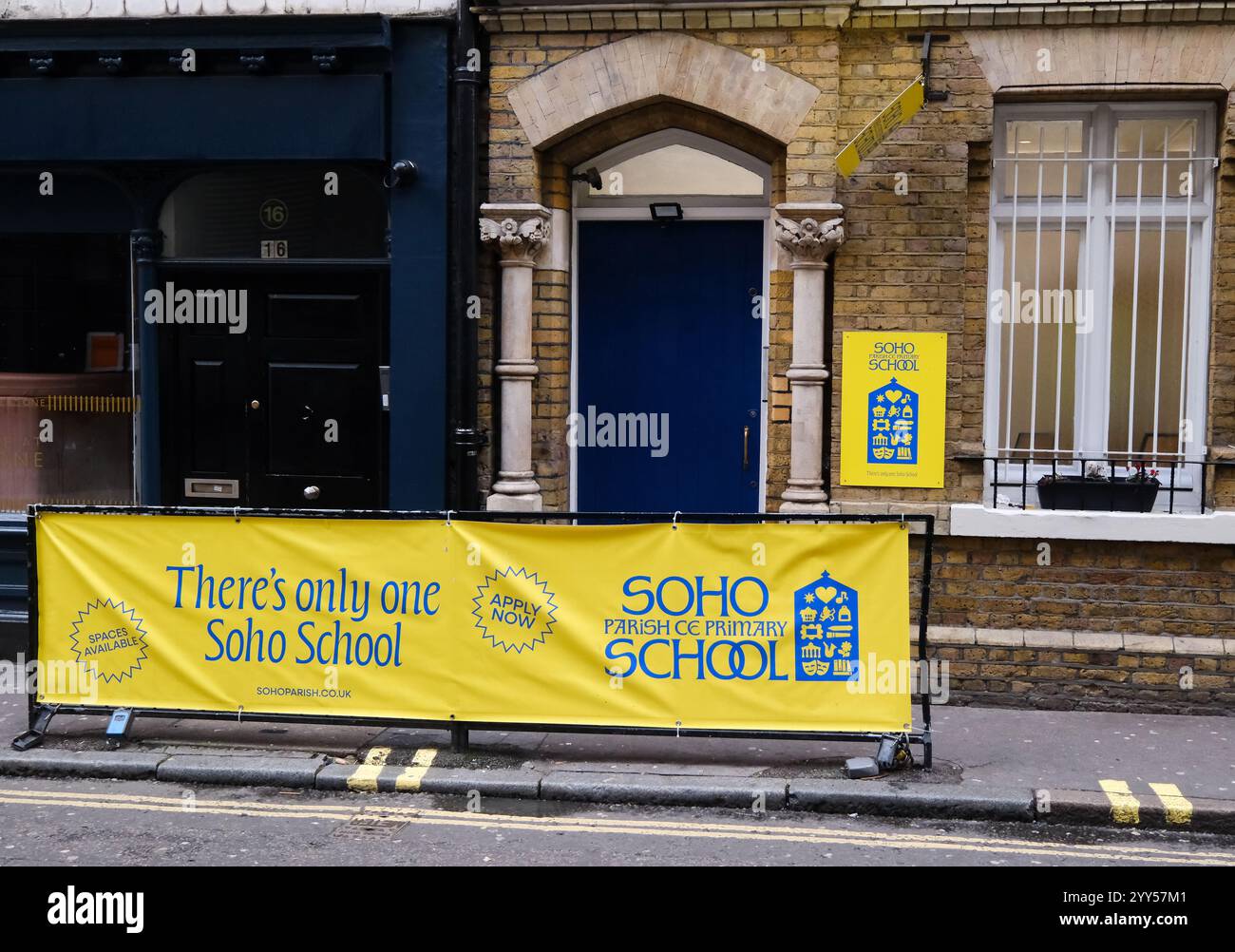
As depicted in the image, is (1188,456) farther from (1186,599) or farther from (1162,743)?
(1162,743)

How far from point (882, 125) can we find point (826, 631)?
329 centimetres

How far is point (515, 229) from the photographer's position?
30.5 feet

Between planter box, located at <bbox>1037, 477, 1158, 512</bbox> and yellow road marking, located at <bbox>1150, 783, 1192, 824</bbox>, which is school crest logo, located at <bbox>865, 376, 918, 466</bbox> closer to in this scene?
planter box, located at <bbox>1037, 477, 1158, 512</bbox>

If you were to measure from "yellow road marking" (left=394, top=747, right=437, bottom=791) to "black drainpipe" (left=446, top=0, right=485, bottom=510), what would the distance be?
2.30 m

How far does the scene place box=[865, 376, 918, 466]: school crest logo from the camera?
356 inches

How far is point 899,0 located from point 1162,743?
4803 millimetres

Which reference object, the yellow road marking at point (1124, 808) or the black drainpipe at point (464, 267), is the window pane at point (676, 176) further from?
the yellow road marking at point (1124, 808)

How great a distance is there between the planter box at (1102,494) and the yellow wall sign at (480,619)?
2.25 meters

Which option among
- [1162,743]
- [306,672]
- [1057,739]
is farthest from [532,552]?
[1162,743]

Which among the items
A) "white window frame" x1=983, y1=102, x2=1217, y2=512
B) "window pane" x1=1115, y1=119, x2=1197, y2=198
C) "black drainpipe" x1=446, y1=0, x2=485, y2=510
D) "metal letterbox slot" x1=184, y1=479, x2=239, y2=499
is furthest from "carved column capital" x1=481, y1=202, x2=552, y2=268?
"window pane" x1=1115, y1=119, x2=1197, y2=198

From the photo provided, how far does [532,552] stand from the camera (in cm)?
736

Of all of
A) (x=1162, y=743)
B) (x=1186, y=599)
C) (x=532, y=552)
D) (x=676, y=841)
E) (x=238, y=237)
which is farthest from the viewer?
(x=238, y=237)

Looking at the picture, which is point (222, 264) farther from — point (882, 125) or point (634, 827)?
point (634, 827)

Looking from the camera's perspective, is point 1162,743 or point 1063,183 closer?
point 1162,743
